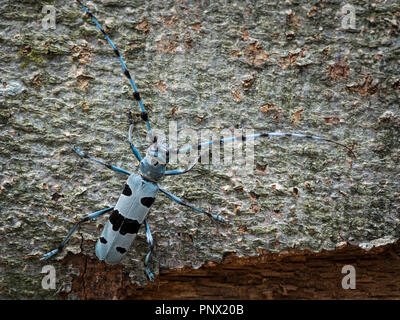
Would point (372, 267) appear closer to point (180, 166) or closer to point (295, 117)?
point (295, 117)

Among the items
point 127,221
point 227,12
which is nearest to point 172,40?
point 227,12

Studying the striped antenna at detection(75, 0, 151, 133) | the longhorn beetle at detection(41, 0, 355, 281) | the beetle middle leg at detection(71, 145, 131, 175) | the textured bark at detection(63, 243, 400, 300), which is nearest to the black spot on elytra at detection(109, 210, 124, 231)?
the longhorn beetle at detection(41, 0, 355, 281)

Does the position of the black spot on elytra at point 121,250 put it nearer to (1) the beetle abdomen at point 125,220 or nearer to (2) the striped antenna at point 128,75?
(1) the beetle abdomen at point 125,220

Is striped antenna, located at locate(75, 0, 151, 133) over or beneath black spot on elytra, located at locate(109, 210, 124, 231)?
over

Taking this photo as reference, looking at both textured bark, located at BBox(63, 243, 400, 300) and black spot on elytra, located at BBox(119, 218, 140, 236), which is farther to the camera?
textured bark, located at BBox(63, 243, 400, 300)

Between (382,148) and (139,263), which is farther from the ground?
(382,148)

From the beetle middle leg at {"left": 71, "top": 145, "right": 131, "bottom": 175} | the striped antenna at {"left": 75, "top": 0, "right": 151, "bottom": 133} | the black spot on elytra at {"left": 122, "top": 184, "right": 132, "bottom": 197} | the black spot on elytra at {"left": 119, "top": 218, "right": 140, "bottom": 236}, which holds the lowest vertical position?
the black spot on elytra at {"left": 119, "top": 218, "right": 140, "bottom": 236}

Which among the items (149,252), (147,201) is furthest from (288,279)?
(147,201)

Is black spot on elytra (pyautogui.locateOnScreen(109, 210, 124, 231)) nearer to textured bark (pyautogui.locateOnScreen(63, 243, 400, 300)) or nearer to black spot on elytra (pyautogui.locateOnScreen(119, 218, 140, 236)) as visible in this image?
black spot on elytra (pyautogui.locateOnScreen(119, 218, 140, 236))
